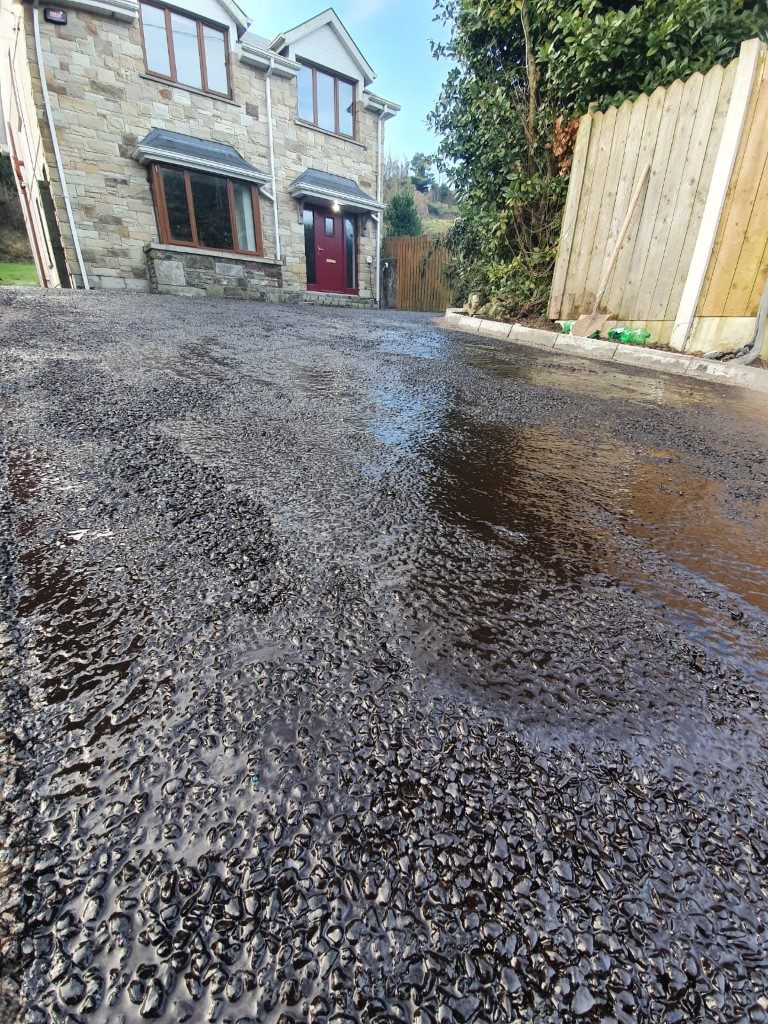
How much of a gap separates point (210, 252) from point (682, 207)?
1027 centimetres

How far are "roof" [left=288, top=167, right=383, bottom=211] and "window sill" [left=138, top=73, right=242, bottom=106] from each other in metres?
2.14

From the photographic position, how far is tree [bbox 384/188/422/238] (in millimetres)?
18891

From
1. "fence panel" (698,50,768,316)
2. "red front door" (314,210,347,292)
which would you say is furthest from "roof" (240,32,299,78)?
"fence panel" (698,50,768,316)

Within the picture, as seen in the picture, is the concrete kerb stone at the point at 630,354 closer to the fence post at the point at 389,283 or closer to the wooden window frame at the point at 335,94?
the fence post at the point at 389,283

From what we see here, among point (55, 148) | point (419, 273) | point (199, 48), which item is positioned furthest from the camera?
point (419, 273)

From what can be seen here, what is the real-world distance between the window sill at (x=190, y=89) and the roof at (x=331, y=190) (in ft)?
7.01

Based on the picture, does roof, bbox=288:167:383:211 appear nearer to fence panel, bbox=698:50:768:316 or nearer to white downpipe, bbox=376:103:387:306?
white downpipe, bbox=376:103:387:306

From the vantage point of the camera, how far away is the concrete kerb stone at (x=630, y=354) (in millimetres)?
4023

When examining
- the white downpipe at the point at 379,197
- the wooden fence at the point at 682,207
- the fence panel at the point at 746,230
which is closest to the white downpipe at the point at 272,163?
the white downpipe at the point at 379,197

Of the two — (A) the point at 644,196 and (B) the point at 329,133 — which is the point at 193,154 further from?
(A) the point at 644,196

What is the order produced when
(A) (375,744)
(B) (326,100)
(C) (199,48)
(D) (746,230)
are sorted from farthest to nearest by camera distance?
1. (B) (326,100)
2. (C) (199,48)
3. (D) (746,230)
4. (A) (375,744)

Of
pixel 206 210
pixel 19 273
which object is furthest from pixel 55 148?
pixel 19 273

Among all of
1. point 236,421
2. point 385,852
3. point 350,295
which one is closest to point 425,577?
point 385,852

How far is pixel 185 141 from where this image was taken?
10953mm
